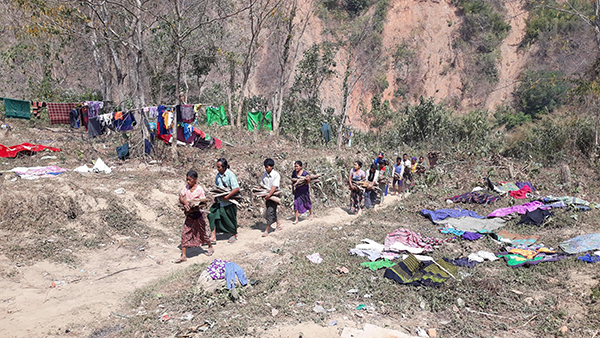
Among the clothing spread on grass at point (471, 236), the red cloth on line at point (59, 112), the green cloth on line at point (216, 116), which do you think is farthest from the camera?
the green cloth on line at point (216, 116)

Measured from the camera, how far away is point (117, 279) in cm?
562

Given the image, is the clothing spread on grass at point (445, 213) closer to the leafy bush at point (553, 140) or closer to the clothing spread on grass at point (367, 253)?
the clothing spread on grass at point (367, 253)

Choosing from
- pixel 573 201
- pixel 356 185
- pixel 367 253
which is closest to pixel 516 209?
pixel 573 201

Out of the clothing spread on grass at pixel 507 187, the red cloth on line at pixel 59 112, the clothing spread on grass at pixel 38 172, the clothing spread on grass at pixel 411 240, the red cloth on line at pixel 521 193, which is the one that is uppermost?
the red cloth on line at pixel 59 112

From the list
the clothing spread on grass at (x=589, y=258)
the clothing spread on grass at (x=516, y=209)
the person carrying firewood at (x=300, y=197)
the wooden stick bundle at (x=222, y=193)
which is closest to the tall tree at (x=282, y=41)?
the person carrying firewood at (x=300, y=197)

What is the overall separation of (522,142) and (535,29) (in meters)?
24.5

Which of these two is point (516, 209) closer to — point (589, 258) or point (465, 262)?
point (589, 258)

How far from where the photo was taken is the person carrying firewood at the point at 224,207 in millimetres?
6855

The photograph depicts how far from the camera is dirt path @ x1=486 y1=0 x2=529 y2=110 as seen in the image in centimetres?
3447

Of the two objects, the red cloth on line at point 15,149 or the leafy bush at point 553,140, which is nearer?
the red cloth on line at point 15,149

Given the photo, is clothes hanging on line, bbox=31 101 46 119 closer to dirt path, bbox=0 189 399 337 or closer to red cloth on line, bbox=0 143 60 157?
red cloth on line, bbox=0 143 60 157

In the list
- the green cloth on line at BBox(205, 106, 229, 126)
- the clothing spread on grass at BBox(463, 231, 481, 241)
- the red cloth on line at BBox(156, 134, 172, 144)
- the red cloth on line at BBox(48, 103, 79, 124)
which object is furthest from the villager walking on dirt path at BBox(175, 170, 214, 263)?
the green cloth on line at BBox(205, 106, 229, 126)

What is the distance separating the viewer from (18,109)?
45.0 feet

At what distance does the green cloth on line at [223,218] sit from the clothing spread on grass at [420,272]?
2.98 m
